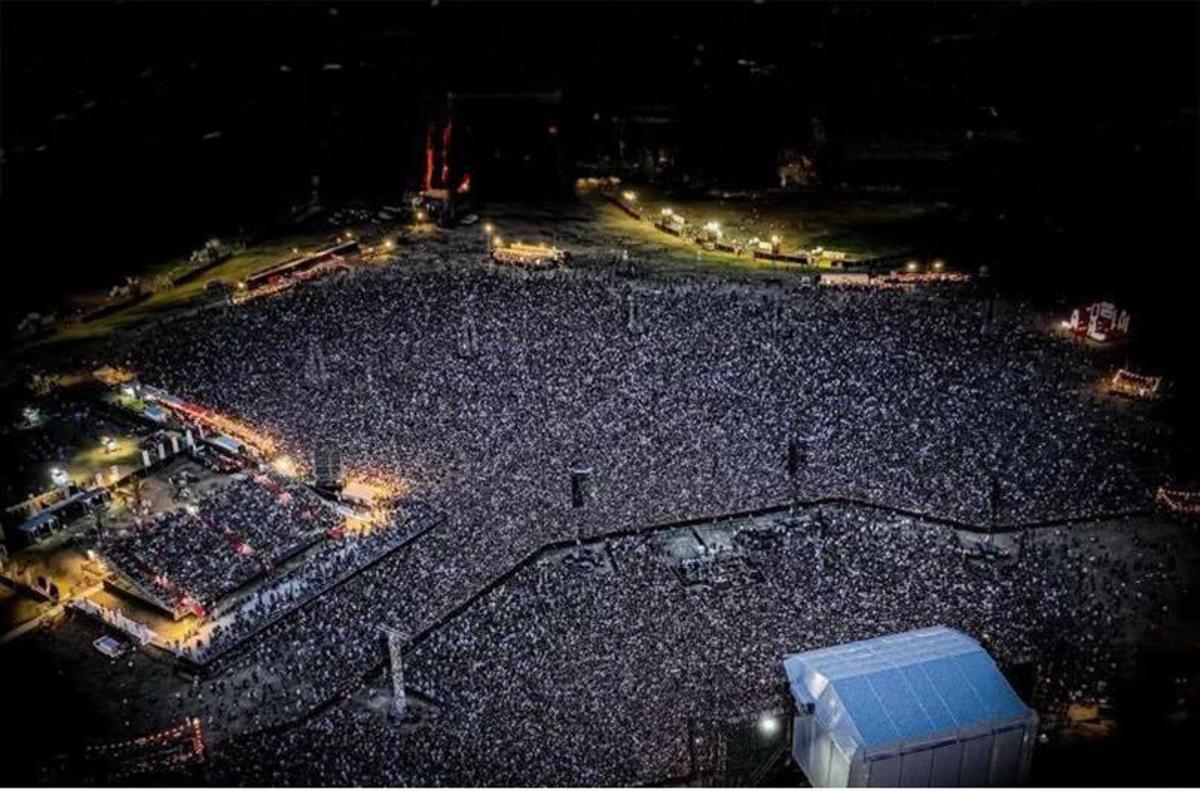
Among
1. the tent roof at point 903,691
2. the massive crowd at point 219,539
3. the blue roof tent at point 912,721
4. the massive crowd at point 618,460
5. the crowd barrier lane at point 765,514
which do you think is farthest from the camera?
the massive crowd at point 219,539

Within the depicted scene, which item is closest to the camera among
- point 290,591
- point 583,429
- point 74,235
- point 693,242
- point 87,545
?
point 290,591

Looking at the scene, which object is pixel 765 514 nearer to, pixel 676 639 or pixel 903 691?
pixel 676 639

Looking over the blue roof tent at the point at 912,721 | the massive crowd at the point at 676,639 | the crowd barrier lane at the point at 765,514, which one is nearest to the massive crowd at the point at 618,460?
the massive crowd at the point at 676,639

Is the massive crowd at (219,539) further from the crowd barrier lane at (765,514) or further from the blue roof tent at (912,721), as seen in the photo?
the blue roof tent at (912,721)

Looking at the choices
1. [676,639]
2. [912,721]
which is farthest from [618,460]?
[912,721]

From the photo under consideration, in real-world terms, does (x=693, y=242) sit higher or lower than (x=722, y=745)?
higher

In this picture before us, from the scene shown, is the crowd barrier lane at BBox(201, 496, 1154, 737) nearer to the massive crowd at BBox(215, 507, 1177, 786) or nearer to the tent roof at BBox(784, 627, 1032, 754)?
the massive crowd at BBox(215, 507, 1177, 786)

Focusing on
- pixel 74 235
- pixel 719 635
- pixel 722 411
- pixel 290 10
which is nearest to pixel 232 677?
pixel 719 635

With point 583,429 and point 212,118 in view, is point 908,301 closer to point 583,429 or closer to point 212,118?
point 583,429
